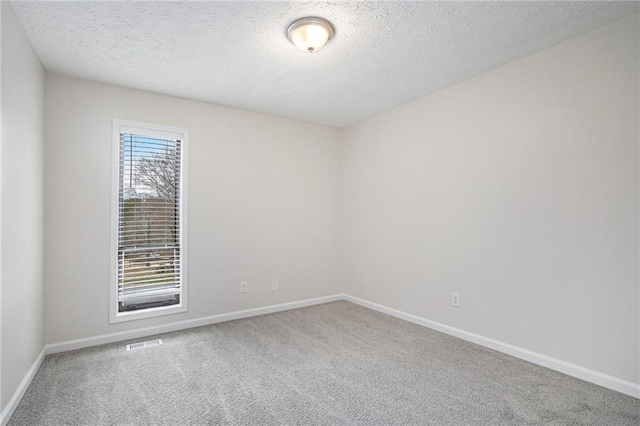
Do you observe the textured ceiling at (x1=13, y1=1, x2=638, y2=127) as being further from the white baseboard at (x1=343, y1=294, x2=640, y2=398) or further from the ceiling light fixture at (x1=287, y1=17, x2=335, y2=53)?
the white baseboard at (x1=343, y1=294, x2=640, y2=398)

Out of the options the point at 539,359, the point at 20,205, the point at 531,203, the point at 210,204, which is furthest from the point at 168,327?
the point at 531,203

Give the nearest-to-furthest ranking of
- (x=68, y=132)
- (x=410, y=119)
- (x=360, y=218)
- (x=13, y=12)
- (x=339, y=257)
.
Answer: (x=13, y=12) < (x=68, y=132) < (x=410, y=119) < (x=360, y=218) < (x=339, y=257)

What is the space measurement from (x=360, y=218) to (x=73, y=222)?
3.24 m

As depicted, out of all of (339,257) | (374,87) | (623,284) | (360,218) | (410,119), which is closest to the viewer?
(623,284)

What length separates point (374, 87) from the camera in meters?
3.45

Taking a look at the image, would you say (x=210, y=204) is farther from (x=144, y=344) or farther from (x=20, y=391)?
(x=20, y=391)

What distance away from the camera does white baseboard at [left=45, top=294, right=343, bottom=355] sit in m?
3.10

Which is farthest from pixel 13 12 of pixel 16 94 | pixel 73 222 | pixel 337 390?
pixel 337 390

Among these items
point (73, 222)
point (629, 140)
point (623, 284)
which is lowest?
point (623, 284)

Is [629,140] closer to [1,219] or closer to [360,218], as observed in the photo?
[360,218]

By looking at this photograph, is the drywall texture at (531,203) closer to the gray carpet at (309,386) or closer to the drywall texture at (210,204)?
the gray carpet at (309,386)

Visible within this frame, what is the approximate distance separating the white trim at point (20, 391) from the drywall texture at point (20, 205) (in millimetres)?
43

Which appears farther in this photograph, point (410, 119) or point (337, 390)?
point (410, 119)

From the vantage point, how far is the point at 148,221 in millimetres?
3594
